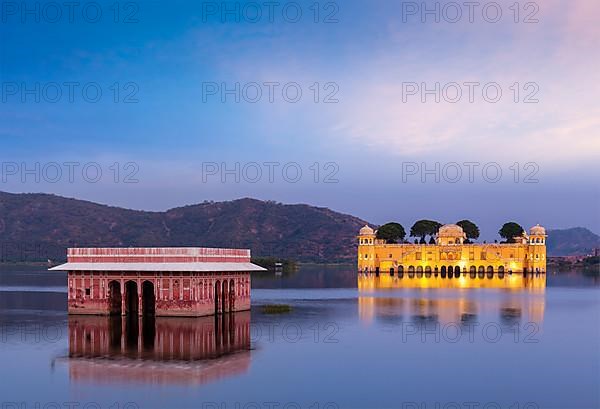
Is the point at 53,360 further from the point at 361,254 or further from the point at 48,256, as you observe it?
the point at 48,256

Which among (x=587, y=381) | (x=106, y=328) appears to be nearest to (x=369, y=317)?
(x=106, y=328)

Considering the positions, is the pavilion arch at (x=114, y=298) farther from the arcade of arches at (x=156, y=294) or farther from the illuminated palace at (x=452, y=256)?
the illuminated palace at (x=452, y=256)

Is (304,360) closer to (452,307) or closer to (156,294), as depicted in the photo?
(156,294)

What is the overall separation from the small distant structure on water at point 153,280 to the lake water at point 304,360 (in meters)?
1.15

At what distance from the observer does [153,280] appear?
3722 cm

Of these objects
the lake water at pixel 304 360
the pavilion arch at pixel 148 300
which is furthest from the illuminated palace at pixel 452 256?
the pavilion arch at pixel 148 300

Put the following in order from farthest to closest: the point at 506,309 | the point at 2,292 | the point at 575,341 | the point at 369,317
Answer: the point at 2,292 < the point at 506,309 < the point at 369,317 < the point at 575,341

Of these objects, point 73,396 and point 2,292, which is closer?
point 73,396

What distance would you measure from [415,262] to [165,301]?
309 ft

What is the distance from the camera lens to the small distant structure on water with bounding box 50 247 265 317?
1458 inches

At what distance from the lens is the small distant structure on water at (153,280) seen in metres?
37.0

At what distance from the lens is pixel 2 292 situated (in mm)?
63688

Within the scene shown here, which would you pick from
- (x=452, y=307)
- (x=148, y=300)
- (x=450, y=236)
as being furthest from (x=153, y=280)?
(x=450, y=236)

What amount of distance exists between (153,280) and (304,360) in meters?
12.7
